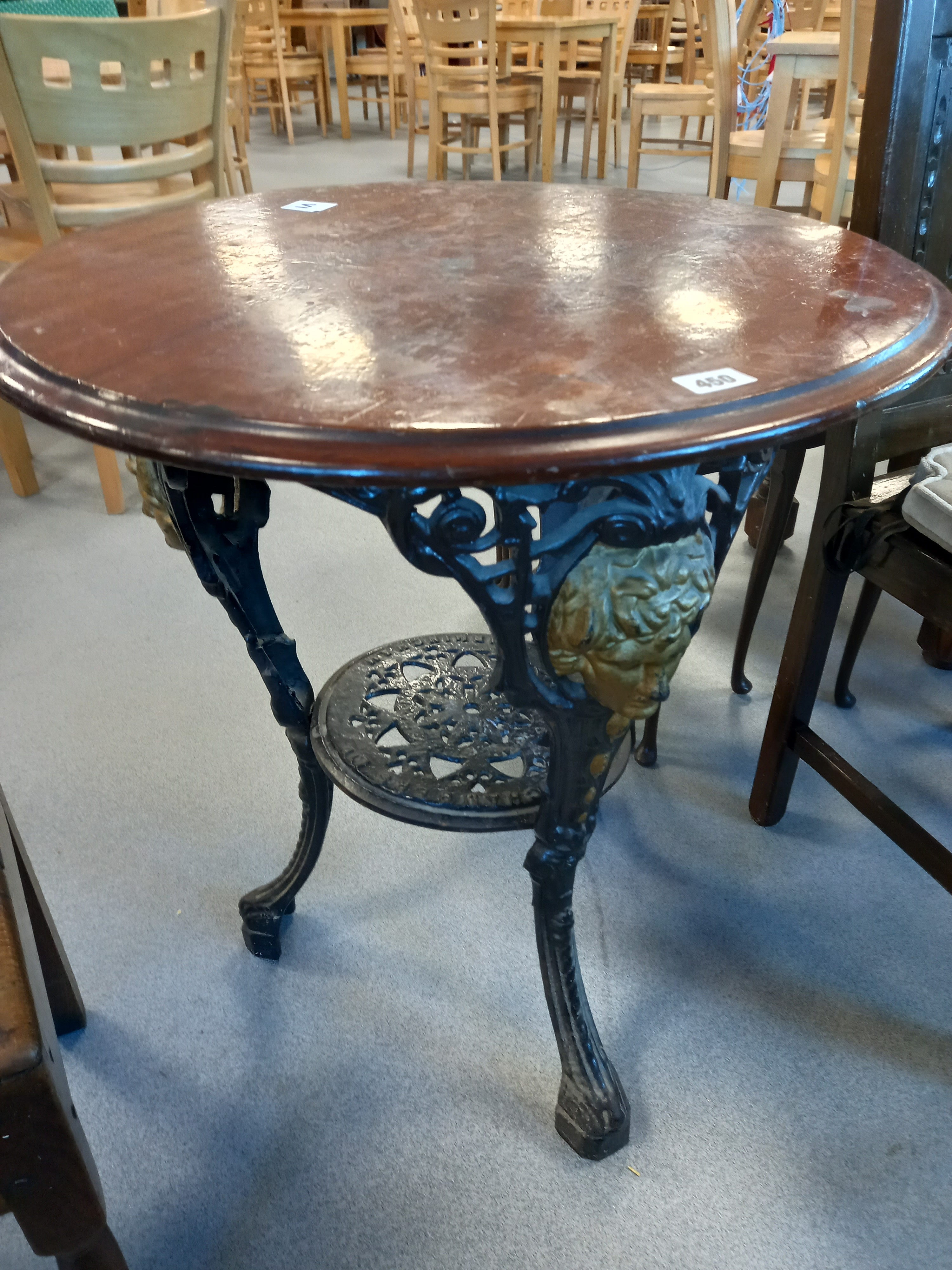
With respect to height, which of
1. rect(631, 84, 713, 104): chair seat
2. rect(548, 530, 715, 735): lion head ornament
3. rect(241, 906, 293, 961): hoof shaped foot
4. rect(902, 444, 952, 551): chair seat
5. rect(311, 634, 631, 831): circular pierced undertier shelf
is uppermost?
rect(631, 84, 713, 104): chair seat

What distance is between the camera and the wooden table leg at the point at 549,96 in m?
4.65

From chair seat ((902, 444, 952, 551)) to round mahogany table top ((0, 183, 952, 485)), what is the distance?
259mm

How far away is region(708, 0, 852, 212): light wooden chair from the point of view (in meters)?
2.72

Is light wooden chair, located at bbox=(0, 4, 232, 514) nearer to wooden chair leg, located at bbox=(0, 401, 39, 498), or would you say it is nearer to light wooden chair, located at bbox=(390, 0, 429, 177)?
wooden chair leg, located at bbox=(0, 401, 39, 498)

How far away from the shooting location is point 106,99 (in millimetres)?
1795

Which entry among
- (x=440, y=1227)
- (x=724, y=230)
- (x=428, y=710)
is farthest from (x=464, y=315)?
(x=440, y=1227)

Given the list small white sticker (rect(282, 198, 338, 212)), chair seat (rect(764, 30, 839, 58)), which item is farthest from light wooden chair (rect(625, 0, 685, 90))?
small white sticker (rect(282, 198, 338, 212))

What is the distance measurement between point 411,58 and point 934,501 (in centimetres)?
574

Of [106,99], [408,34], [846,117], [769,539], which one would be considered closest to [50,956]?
[769,539]

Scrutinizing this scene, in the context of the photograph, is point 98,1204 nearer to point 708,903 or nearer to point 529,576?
point 529,576

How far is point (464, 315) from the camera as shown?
75 cm

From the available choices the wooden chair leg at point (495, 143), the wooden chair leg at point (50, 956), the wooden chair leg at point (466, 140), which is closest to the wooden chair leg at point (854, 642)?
the wooden chair leg at point (50, 956)

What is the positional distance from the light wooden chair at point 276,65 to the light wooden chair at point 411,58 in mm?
785

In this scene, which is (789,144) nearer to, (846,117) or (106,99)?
(846,117)
